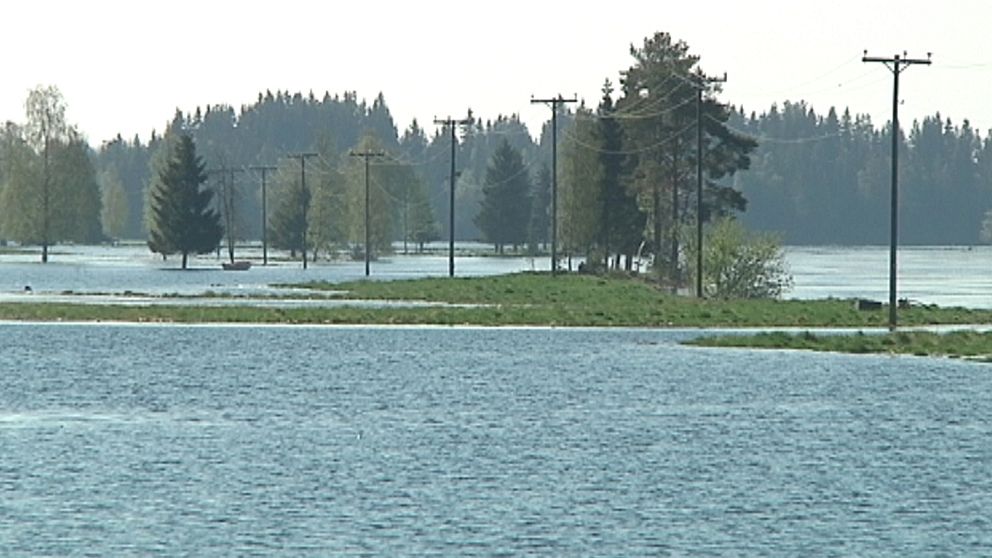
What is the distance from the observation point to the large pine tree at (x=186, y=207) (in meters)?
156

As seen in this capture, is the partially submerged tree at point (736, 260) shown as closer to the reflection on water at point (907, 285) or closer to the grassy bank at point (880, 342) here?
the reflection on water at point (907, 285)

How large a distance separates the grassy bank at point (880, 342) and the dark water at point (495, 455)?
1373mm

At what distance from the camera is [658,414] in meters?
42.1

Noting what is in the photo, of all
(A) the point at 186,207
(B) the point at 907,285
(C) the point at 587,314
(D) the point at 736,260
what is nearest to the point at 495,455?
(C) the point at 587,314

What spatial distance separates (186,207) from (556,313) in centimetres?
8471

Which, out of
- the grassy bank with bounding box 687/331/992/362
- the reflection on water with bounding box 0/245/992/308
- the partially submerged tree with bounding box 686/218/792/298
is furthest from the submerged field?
the reflection on water with bounding box 0/245/992/308

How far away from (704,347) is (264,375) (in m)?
15.7

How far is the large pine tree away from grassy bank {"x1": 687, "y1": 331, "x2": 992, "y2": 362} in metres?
98.0

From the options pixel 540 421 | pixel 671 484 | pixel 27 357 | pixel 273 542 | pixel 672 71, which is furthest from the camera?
pixel 672 71

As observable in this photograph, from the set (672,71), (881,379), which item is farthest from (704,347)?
(672,71)

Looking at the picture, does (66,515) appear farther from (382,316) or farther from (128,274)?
(128,274)

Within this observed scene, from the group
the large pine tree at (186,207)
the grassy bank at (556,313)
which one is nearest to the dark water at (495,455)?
the grassy bank at (556,313)

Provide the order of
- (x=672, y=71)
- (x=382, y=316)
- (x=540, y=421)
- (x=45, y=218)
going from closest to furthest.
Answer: (x=540, y=421)
(x=382, y=316)
(x=672, y=71)
(x=45, y=218)

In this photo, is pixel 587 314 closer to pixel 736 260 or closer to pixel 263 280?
pixel 736 260
